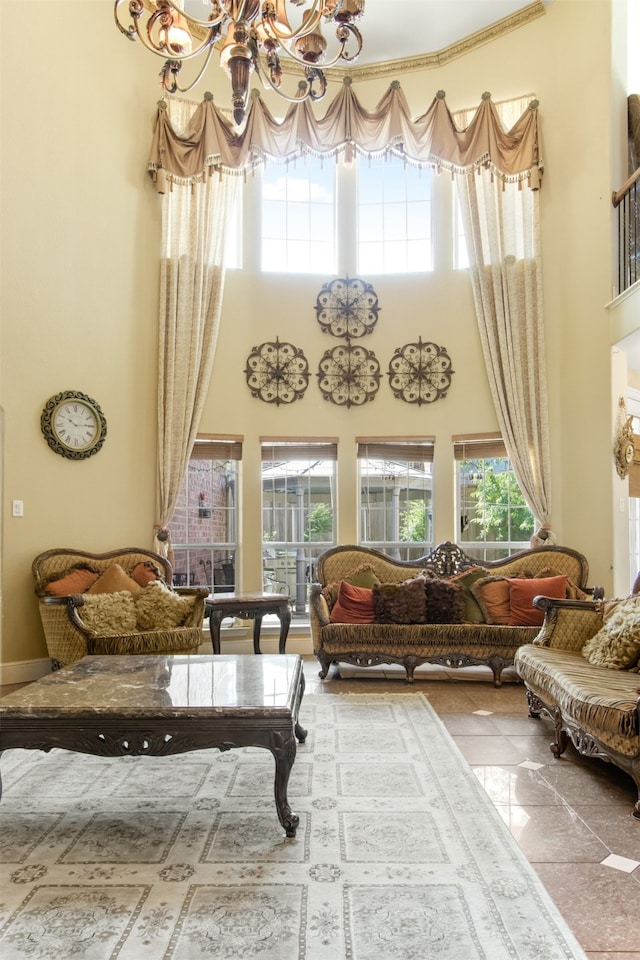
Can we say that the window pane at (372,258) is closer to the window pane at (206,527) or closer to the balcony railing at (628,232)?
the balcony railing at (628,232)

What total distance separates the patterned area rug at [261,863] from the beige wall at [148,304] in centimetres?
271

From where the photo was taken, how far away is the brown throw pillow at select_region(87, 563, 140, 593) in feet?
17.3

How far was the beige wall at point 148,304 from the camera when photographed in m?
5.44

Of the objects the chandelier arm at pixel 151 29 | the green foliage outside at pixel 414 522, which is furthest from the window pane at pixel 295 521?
the chandelier arm at pixel 151 29

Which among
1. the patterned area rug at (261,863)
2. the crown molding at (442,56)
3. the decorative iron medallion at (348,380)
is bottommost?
the patterned area rug at (261,863)

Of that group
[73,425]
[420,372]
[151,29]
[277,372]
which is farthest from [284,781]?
[420,372]

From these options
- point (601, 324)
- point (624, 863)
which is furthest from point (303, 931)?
point (601, 324)

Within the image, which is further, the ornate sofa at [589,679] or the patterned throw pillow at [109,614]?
the patterned throw pillow at [109,614]

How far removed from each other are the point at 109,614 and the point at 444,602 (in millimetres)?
2587

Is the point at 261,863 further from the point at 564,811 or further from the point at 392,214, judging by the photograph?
the point at 392,214

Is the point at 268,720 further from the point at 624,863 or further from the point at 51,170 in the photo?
the point at 51,170

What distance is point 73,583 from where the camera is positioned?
5.30 m

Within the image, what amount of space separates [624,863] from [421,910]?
0.88 m

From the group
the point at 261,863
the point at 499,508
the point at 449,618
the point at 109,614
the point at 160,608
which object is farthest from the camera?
the point at 499,508
